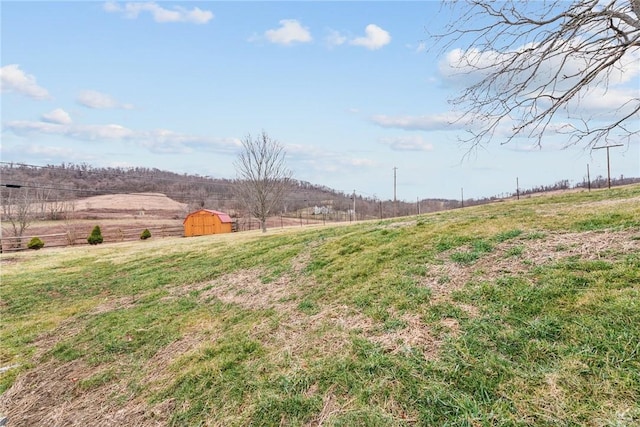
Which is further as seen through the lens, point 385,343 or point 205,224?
point 205,224

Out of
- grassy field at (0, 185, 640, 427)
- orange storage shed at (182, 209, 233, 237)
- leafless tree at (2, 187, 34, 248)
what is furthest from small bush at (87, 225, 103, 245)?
grassy field at (0, 185, 640, 427)

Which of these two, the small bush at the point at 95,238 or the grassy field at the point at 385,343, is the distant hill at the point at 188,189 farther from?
the grassy field at the point at 385,343

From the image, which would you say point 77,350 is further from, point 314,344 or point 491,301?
point 491,301

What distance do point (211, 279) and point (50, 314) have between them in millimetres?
3274

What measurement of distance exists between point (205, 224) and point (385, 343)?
36018mm

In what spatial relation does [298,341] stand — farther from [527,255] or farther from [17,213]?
[17,213]

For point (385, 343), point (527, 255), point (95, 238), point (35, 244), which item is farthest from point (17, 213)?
point (527, 255)

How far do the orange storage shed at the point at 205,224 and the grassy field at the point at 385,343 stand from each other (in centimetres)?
3063

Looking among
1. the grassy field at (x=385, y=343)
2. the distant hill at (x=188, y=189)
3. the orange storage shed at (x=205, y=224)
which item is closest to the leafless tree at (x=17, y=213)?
the distant hill at (x=188, y=189)

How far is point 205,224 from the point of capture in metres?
36.8

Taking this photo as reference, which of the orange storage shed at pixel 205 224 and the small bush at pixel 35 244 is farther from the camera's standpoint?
the orange storage shed at pixel 205 224

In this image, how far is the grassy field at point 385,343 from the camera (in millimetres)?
2258

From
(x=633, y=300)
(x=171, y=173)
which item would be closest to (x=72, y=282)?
(x=633, y=300)

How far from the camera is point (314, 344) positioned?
3.43 m
